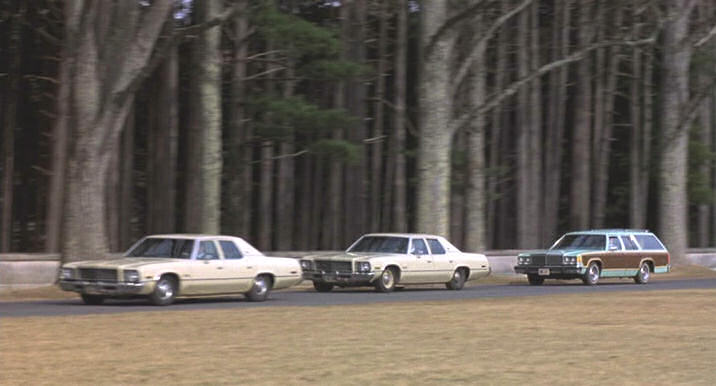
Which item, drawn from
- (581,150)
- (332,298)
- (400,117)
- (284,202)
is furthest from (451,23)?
(581,150)

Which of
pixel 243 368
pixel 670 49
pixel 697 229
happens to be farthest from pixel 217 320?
pixel 697 229

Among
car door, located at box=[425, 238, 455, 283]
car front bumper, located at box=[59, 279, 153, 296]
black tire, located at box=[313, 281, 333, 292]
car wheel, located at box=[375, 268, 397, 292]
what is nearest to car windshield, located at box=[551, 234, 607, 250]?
car door, located at box=[425, 238, 455, 283]

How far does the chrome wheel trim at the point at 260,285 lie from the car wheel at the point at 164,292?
2198mm

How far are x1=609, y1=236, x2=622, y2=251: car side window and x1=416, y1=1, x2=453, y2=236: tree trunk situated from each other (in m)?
4.70

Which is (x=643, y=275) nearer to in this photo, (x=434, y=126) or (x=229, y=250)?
(x=434, y=126)

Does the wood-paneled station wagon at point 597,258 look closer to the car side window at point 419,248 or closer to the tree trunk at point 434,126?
the tree trunk at point 434,126

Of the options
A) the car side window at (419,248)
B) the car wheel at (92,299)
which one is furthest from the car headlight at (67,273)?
the car side window at (419,248)

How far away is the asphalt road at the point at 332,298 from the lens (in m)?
21.3

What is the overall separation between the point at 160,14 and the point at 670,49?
2386 cm

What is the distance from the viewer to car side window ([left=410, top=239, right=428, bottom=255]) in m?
30.1

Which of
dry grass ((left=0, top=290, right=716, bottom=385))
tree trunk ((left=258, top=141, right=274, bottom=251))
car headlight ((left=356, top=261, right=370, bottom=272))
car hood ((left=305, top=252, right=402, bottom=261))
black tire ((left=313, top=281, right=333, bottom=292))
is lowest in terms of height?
dry grass ((left=0, top=290, right=716, bottom=385))

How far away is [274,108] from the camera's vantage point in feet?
103

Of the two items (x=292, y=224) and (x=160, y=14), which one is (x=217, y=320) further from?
(x=292, y=224)

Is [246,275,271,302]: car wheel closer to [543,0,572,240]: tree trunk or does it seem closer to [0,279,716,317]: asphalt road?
[0,279,716,317]: asphalt road
